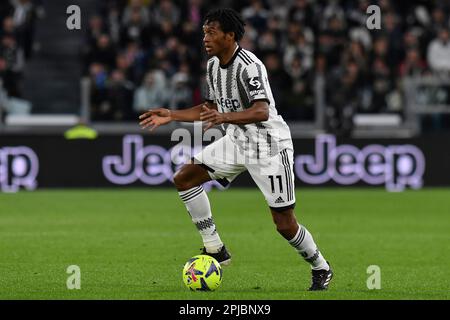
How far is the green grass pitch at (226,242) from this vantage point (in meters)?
9.90

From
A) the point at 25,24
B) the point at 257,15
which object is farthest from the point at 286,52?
the point at 25,24

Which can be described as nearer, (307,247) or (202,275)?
(202,275)

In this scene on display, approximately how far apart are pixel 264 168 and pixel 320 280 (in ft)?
3.49

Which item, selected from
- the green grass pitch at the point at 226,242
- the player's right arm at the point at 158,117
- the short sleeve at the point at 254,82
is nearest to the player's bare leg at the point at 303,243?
the green grass pitch at the point at 226,242

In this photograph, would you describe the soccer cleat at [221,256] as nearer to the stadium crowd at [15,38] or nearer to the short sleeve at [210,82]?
the short sleeve at [210,82]

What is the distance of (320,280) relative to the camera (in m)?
9.79

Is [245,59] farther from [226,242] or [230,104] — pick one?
[226,242]

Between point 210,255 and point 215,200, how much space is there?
9.43m

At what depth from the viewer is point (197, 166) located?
10.4 meters

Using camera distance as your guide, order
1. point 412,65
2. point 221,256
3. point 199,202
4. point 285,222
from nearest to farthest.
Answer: point 285,222, point 199,202, point 221,256, point 412,65

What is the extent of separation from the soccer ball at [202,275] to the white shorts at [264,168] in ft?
2.40
